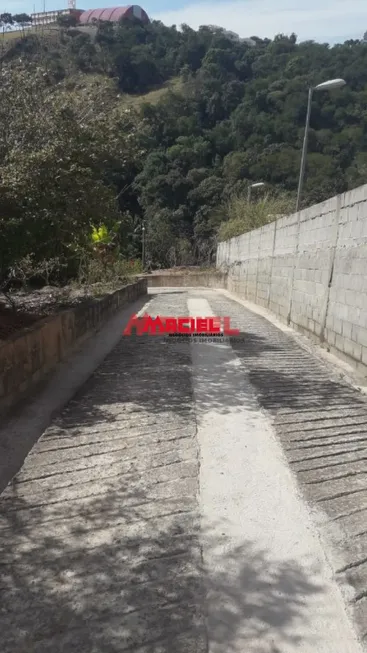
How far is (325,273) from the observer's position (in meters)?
7.46

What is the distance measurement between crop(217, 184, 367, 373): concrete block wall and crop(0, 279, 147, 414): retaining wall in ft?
12.6

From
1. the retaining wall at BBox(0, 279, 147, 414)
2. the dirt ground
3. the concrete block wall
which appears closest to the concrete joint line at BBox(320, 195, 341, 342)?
the concrete block wall

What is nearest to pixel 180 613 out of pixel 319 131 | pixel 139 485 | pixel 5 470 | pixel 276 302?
pixel 139 485

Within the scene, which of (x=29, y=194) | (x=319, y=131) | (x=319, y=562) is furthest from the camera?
(x=319, y=131)

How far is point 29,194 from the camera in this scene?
18.8 feet

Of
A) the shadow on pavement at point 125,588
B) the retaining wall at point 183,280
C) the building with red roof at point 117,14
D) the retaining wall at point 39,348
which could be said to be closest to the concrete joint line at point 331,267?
the retaining wall at point 39,348

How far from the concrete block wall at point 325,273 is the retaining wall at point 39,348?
151 inches

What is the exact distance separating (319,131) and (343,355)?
48.2 meters

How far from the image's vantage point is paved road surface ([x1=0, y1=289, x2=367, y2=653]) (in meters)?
2.07

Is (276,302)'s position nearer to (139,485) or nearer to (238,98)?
(139,485)

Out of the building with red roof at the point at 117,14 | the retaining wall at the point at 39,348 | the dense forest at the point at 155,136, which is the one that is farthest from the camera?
the building with red roof at the point at 117,14

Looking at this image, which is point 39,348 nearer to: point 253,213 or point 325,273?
point 325,273

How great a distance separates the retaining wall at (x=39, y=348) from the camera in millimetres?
4707

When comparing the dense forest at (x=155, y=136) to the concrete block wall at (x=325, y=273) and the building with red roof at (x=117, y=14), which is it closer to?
the concrete block wall at (x=325, y=273)
